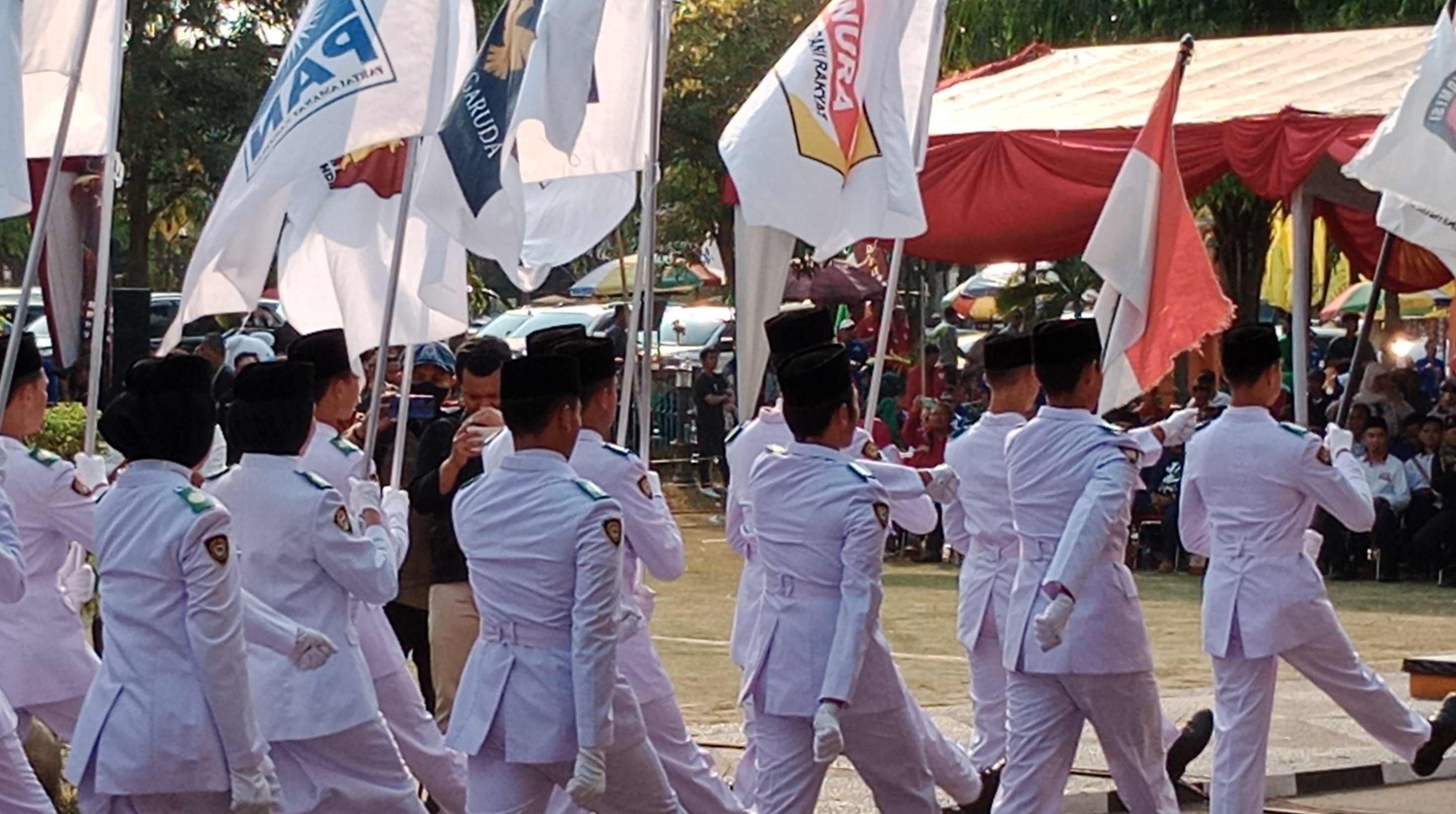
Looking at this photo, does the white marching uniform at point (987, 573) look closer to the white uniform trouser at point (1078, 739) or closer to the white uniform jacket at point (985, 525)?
the white uniform jacket at point (985, 525)

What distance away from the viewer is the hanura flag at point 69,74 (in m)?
9.66

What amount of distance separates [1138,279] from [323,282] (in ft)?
10.8

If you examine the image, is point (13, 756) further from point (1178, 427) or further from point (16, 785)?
point (1178, 427)

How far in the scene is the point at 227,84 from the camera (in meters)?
27.2

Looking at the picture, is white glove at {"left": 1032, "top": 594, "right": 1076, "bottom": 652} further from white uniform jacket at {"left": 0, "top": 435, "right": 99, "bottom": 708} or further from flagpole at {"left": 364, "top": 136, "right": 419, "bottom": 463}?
white uniform jacket at {"left": 0, "top": 435, "right": 99, "bottom": 708}

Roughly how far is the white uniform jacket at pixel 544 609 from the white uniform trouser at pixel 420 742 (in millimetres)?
1256

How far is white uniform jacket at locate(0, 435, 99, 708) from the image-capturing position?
26.7ft

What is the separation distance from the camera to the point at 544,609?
674 cm

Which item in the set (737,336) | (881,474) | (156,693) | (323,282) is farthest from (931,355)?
(156,693)

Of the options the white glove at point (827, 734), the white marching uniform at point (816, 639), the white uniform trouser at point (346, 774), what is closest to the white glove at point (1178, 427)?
the white marching uniform at point (816, 639)

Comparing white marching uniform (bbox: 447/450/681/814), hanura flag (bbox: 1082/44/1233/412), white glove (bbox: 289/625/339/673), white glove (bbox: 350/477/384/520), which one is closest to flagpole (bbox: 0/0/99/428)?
white glove (bbox: 350/477/384/520)

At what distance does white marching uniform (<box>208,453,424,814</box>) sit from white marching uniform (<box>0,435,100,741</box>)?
3.54 ft

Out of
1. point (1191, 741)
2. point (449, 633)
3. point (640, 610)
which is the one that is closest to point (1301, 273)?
point (1191, 741)

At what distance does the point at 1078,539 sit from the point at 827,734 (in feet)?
3.84
